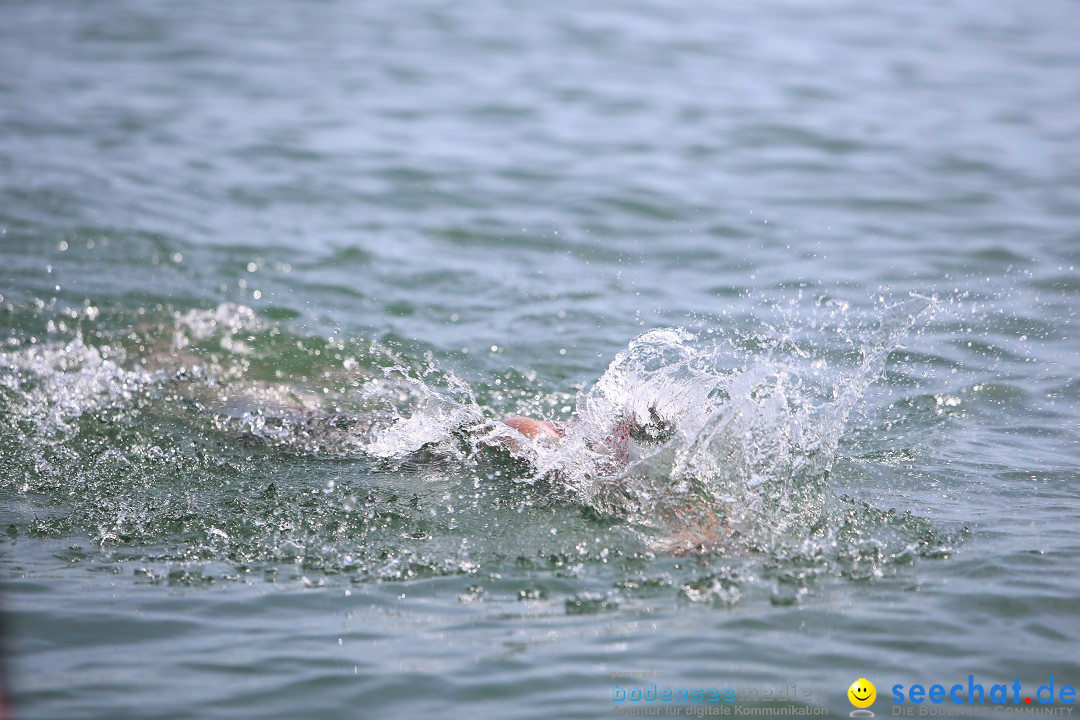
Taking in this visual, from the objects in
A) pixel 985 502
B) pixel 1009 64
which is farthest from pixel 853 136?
pixel 985 502

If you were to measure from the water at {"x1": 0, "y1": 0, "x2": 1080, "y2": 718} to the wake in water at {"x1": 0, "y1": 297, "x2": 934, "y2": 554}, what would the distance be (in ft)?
0.08

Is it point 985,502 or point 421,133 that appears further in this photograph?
point 421,133

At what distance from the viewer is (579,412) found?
224 inches

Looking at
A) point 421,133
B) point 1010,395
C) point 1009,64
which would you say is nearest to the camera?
point 1010,395

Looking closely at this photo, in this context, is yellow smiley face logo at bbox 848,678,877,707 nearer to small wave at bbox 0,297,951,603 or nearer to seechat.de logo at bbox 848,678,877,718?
seechat.de logo at bbox 848,678,877,718

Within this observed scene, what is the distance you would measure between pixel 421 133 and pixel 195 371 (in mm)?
6093

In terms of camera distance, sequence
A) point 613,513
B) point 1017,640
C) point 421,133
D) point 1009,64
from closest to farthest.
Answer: point 1017,640 → point 613,513 → point 421,133 → point 1009,64

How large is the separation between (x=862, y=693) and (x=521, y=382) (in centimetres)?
344

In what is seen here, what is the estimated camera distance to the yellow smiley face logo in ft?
12.9

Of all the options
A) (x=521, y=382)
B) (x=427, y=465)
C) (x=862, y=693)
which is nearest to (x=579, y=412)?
(x=427, y=465)

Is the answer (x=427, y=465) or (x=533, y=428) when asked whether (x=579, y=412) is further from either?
(x=427, y=465)

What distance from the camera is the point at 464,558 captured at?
4887mm

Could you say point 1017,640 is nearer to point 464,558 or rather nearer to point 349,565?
point 464,558

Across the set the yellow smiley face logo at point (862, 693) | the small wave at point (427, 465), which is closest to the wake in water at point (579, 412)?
the small wave at point (427, 465)
